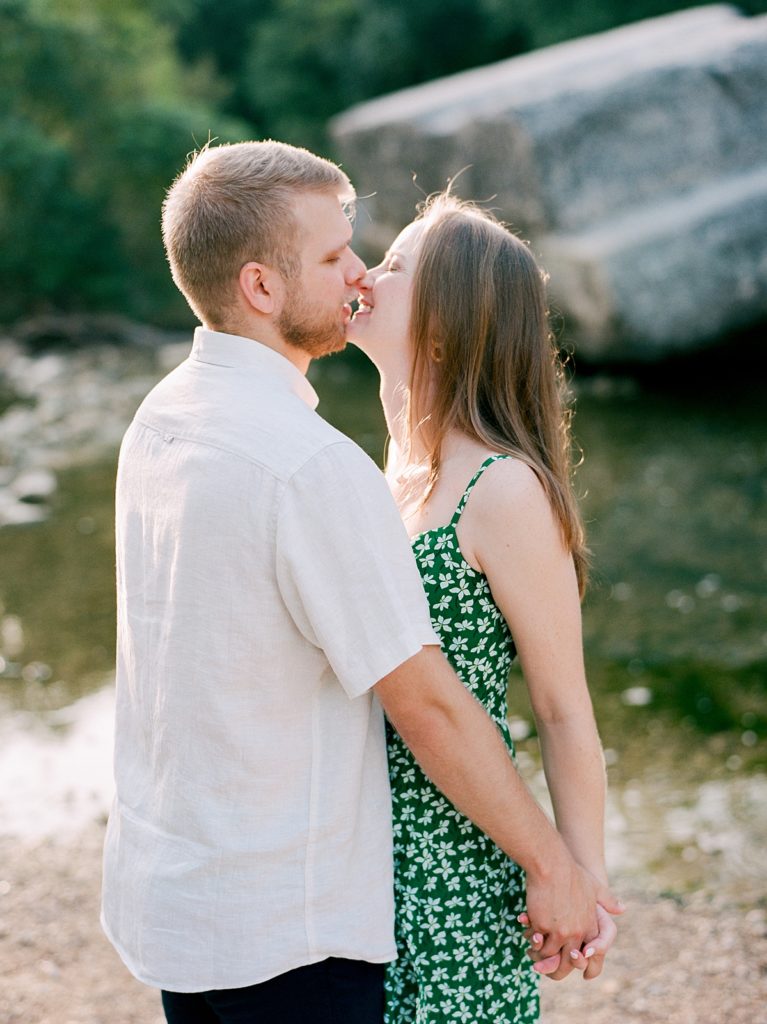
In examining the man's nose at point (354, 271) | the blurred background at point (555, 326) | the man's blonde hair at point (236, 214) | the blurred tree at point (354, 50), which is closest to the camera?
the man's blonde hair at point (236, 214)

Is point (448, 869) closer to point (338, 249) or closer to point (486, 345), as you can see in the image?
point (486, 345)

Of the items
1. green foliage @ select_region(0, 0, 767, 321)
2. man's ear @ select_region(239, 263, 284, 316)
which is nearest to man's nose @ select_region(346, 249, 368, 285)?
man's ear @ select_region(239, 263, 284, 316)

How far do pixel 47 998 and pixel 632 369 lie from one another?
902 centimetres

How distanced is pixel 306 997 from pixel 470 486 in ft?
2.44

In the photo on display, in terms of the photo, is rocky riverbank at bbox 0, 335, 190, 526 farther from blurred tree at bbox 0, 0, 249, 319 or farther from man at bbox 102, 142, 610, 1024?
man at bbox 102, 142, 610, 1024

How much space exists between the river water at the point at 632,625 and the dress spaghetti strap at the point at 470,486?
7.97 ft

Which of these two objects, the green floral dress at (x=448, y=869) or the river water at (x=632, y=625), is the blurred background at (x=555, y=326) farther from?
the green floral dress at (x=448, y=869)

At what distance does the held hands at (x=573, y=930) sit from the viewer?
171 centimetres

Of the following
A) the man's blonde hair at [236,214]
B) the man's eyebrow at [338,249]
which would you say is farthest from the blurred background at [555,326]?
the man's blonde hair at [236,214]

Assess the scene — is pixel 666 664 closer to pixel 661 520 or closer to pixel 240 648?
pixel 661 520

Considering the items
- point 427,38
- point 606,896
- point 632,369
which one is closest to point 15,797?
point 606,896

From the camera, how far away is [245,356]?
1.58m

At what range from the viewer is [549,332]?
6.37 feet

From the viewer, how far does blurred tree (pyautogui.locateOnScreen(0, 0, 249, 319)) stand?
16656mm
